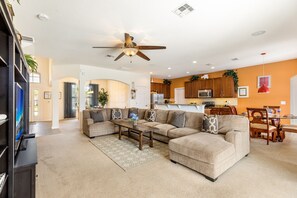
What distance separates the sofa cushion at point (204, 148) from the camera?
2.29 m

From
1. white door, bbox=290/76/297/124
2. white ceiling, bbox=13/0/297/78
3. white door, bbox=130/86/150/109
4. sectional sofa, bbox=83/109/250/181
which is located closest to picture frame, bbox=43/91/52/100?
white door, bbox=130/86/150/109

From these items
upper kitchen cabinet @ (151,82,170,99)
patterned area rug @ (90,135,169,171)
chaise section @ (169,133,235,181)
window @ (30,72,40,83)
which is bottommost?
patterned area rug @ (90,135,169,171)

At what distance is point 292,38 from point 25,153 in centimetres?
540

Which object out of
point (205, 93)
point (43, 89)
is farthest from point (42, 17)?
point (43, 89)

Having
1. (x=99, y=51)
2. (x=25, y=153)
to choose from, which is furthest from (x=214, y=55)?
(x=25, y=153)

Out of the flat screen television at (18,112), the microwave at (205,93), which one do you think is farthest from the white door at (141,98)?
the flat screen television at (18,112)

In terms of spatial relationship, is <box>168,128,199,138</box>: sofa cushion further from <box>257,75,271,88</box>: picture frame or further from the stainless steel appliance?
the stainless steel appliance

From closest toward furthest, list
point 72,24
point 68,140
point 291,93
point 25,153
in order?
point 25,153 < point 72,24 < point 68,140 < point 291,93

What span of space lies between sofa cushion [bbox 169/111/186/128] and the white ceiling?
1851mm

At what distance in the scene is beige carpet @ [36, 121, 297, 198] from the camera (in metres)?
1.98

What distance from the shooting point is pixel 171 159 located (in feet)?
9.41

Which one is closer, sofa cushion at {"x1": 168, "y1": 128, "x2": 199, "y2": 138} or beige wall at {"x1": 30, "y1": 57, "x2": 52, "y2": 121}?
sofa cushion at {"x1": 168, "y1": 128, "x2": 199, "y2": 138}

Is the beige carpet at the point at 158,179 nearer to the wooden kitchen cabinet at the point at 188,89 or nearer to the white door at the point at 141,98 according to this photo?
the white door at the point at 141,98

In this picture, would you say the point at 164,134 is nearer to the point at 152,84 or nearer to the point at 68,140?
the point at 68,140
